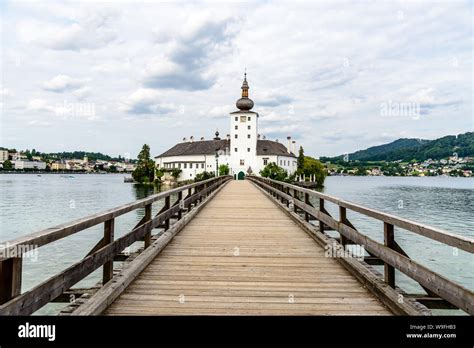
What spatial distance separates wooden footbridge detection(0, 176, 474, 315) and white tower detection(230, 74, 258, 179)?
76.1 metres

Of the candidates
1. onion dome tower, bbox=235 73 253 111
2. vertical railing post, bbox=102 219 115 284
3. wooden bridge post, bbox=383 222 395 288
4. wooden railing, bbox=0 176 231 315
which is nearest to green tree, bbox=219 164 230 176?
onion dome tower, bbox=235 73 253 111

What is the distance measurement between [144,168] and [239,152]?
32.1 metres

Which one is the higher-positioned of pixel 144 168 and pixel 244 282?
pixel 144 168

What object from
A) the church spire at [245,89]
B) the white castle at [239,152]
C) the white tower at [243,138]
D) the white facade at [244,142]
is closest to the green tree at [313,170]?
the white castle at [239,152]

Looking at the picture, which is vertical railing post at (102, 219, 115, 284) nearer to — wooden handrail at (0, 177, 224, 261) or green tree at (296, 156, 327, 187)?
wooden handrail at (0, 177, 224, 261)

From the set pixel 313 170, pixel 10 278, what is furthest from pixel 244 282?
pixel 313 170

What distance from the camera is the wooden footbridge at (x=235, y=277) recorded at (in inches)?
121

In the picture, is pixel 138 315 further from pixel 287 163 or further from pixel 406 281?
pixel 287 163

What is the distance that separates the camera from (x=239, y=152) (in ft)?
276

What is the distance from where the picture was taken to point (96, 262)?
4.06 m

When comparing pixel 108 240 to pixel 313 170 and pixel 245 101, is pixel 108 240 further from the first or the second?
pixel 313 170

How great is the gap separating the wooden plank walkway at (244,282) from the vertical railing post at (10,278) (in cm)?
136
